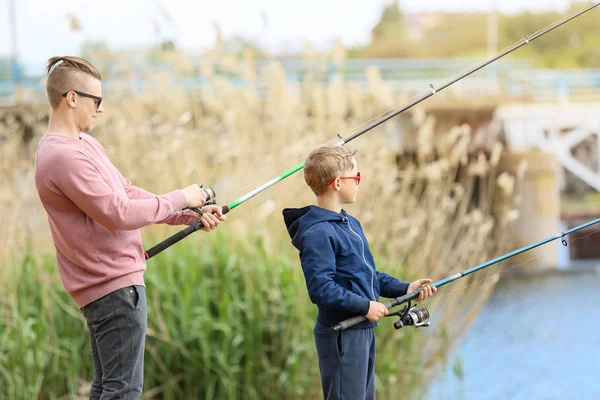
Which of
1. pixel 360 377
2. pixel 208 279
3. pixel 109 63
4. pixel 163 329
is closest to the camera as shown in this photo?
pixel 360 377

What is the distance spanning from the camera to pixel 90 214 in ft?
7.64

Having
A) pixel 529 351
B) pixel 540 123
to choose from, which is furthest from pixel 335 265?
pixel 540 123

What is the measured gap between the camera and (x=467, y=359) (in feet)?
26.8

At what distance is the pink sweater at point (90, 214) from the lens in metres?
2.31

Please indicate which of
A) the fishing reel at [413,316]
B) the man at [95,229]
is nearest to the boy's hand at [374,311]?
the fishing reel at [413,316]

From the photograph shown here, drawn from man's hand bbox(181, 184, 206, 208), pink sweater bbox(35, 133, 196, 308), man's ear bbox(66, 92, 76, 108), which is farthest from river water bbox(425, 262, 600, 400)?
man's ear bbox(66, 92, 76, 108)

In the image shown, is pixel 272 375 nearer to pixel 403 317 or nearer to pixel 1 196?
pixel 1 196

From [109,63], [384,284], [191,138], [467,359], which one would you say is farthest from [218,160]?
[467,359]

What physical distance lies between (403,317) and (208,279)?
229 cm

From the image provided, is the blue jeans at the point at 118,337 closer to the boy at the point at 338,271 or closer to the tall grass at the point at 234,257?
the boy at the point at 338,271

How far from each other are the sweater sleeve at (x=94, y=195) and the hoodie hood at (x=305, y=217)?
0.44 metres

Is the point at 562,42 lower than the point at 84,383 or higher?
higher

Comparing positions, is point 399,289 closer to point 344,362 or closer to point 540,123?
point 344,362

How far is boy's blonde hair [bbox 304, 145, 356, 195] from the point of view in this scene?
99.0 inches
